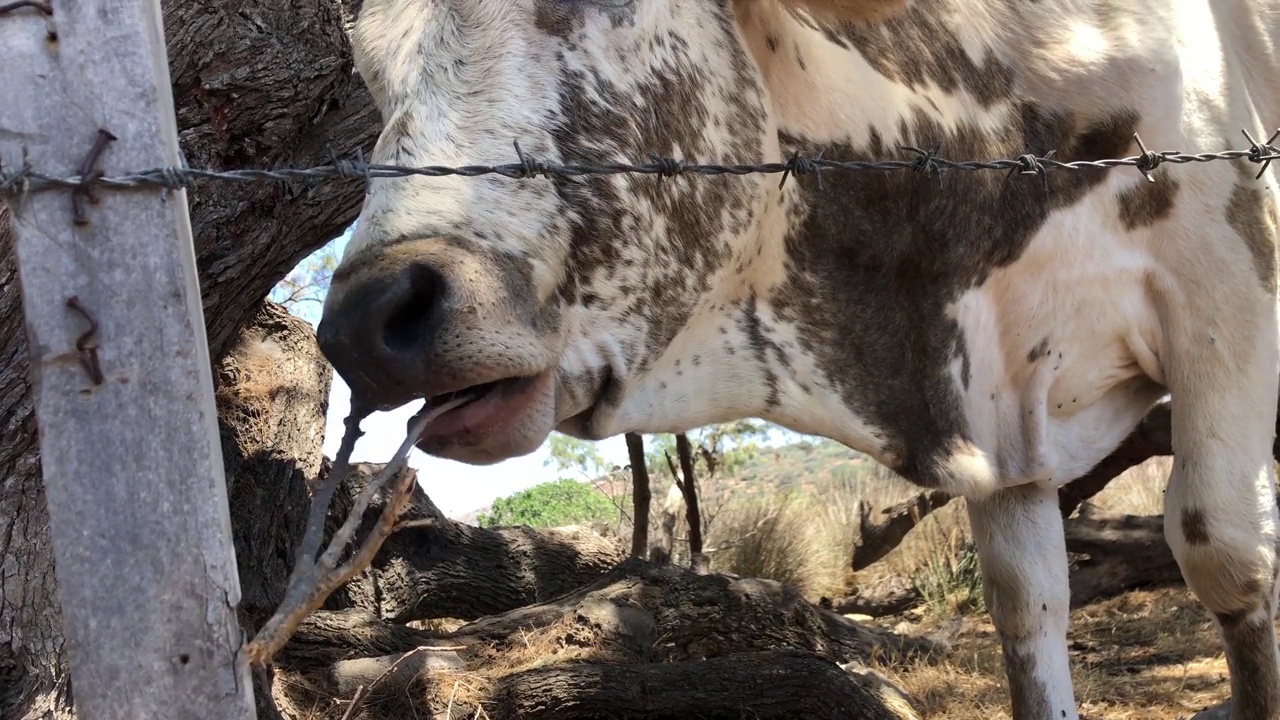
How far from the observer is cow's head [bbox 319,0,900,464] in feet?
6.38

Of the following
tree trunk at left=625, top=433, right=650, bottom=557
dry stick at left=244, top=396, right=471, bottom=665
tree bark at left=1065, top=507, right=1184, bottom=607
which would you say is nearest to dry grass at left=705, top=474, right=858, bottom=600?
tree trunk at left=625, top=433, right=650, bottom=557

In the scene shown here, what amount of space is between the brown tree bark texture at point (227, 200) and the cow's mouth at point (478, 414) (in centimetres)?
138

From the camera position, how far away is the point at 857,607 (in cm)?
797

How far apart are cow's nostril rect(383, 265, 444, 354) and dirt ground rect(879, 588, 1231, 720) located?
371 cm

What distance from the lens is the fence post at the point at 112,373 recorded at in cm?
142

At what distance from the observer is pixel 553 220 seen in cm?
216

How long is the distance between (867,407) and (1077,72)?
40.2 inches

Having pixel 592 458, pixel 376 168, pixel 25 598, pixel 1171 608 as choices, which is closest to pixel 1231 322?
pixel 376 168

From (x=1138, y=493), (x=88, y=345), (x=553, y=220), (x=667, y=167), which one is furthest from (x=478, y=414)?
(x=1138, y=493)

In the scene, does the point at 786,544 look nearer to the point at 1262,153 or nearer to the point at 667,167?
the point at 1262,153

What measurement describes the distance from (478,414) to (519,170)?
17.8 inches

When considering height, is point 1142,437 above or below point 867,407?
above

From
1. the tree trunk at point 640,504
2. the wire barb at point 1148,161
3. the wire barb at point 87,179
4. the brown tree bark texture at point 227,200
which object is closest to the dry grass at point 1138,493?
the tree trunk at point 640,504

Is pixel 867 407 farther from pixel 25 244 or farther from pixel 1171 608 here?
pixel 1171 608
